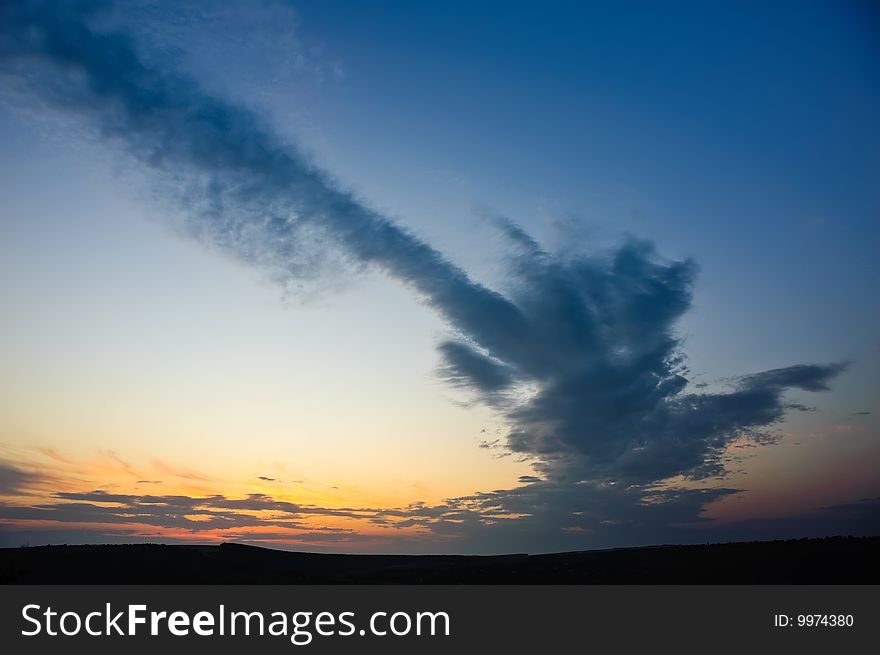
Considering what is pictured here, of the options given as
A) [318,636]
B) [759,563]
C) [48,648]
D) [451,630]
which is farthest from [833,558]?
[48,648]

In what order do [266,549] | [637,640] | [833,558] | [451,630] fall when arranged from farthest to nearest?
[266,549], [833,558], [451,630], [637,640]

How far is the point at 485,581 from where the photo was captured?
4134 cm

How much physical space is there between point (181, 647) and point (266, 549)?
179 feet

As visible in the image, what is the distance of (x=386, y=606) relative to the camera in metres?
26.7

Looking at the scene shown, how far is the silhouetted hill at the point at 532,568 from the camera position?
38188 millimetres

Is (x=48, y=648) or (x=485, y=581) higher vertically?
(x=48, y=648)

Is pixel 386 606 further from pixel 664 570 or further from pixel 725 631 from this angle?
pixel 664 570

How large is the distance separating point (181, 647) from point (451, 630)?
1062cm

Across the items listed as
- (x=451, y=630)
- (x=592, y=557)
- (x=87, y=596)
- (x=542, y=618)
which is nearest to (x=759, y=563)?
(x=592, y=557)

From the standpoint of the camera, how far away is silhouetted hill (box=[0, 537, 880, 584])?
3819 cm

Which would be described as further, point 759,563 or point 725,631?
point 759,563

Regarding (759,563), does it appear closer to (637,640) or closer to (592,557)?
(592,557)

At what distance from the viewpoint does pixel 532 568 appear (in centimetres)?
4819

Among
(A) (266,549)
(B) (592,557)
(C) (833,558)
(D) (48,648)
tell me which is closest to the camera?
(D) (48,648)
